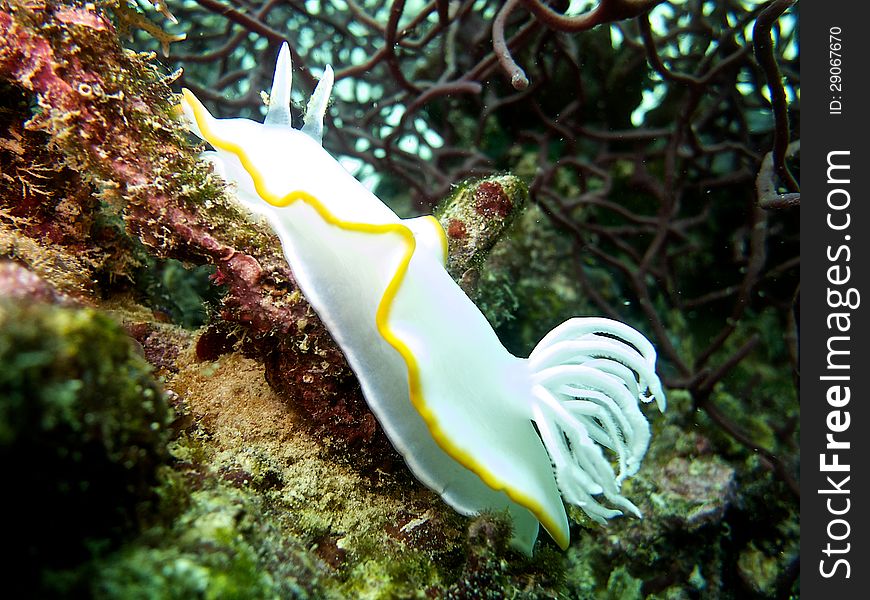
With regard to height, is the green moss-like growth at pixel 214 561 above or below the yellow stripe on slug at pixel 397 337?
below

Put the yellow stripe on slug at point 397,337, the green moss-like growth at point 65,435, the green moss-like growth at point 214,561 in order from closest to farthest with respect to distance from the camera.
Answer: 1. the green moss-like growth at point 65,435
2. the green moss-like growth at point 214,561
3. the yellow stripe on slug at point 397,337

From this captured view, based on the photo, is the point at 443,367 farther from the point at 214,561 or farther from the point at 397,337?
the point at 214,561

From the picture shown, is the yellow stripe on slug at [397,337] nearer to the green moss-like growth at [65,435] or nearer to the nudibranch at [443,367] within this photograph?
the nudibranch at [443,367]

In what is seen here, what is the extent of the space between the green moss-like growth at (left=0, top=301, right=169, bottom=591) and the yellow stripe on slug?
76 centimetres

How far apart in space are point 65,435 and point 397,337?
2.99 ft

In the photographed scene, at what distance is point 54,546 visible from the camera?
0.90 metres

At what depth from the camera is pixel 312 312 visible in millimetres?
1847

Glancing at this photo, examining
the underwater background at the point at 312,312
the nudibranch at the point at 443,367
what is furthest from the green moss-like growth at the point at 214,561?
the nudibranch at the point at 443,367

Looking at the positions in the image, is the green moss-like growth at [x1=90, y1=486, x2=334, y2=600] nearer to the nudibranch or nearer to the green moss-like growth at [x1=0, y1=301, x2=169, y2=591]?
the green moss-like growth at [x1=0, y1=301, x2=169, y2=591]

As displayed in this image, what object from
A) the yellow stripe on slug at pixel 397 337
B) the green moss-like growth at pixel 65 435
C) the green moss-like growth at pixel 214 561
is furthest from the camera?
the yellow stripe on slug at pixel 397 337

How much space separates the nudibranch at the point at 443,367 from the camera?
1.68m

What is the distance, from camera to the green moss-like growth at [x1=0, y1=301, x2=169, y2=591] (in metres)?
0.84

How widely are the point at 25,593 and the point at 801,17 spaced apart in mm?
4234

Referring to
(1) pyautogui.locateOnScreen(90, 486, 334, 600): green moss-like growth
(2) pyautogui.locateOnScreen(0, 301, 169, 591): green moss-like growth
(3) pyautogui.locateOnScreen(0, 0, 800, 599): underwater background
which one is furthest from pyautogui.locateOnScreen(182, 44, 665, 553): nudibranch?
(2) pyautogui.locateOnScreen(0, 301, 169, 591): green moss-like growth
